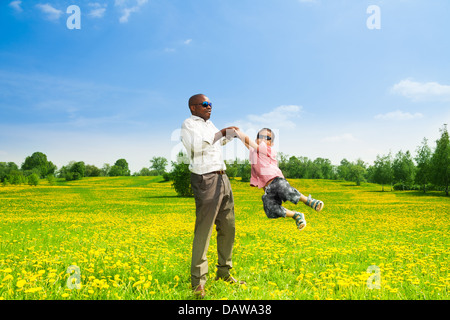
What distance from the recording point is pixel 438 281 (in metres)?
5.75

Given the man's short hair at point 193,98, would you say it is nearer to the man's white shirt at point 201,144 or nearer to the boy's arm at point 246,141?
the man's white shirt at point 201,144

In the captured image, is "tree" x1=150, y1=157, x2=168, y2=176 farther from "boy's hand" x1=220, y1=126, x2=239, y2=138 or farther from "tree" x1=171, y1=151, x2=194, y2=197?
"boy's hand" x1=220, y1=126, x2=239, y2=138

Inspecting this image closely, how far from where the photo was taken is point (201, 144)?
157 inches

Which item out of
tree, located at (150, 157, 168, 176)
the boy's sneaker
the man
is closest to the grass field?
the man

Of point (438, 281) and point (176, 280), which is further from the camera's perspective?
point (438, 281)

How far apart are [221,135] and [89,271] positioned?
3.94 metres

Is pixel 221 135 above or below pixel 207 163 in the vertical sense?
above

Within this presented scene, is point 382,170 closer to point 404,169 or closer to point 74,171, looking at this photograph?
point 404,169

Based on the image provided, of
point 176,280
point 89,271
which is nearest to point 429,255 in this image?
point 176,280

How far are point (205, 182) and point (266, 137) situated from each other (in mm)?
1143

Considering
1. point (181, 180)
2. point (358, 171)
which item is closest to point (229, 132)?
point (181, 180)

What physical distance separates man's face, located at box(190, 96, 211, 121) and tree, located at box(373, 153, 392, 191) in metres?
68.4

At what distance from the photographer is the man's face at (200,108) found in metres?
4.05
